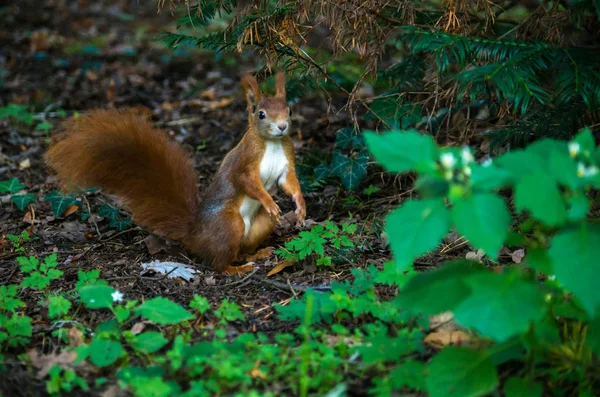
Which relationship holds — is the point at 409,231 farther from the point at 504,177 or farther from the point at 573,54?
the point at 573,54

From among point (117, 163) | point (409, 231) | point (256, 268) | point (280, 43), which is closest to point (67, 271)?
point (117, 163)

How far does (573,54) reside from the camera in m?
2.81

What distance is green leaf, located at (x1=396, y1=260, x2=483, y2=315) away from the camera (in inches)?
73.2

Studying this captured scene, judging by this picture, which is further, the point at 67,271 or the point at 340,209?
the point at 340,209

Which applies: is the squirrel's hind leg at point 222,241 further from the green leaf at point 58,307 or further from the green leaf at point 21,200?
the green leaf at point 21,200

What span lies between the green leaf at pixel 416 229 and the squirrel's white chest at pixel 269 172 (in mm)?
1771

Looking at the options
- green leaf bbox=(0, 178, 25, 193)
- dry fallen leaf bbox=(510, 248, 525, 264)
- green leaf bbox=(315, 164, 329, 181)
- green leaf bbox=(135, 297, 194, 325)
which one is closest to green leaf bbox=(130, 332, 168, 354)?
green leaf bbox=(135, 297, 194, 325)

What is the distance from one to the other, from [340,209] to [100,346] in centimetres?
198

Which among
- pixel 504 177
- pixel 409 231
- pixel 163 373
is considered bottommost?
pixel 163 373

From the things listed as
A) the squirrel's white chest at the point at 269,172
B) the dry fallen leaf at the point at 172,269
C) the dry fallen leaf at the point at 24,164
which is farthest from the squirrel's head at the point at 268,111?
the dry fallen leaf at the point at 24,164

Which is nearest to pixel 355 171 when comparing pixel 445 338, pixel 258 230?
pixel 258 230

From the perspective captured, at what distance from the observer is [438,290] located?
189 cm

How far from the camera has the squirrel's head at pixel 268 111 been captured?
10.9 ft

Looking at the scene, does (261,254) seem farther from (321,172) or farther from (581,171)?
(581,171)
